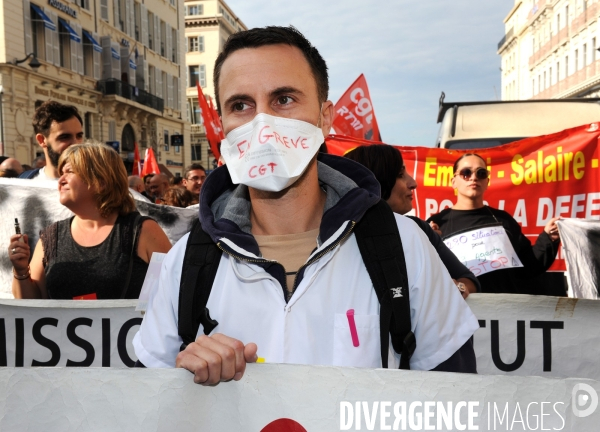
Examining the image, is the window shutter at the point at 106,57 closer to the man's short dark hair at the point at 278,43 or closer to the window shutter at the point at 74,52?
the window shutter at the point at 74,52

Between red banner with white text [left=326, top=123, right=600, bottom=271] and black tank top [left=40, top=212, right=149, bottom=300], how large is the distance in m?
3.52

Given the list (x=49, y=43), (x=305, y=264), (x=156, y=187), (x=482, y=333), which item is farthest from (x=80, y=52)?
(x=305, y=264)

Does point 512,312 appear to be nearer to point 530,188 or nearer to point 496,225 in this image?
point 496,225

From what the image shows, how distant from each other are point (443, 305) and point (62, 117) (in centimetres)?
342

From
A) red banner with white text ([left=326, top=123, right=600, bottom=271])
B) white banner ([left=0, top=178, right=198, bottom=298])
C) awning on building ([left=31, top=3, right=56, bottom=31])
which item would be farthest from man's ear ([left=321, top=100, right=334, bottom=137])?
awning on building ([left=31, top=3, right=56, bottom=31])

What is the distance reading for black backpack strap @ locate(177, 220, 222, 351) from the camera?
1662 mm

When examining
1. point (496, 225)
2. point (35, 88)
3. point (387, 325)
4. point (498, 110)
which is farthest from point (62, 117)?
point (35, 88)

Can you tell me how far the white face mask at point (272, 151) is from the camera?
5.89ft

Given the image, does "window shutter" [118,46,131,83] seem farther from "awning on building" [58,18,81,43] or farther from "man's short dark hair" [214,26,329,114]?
"man's short dark hair" [214,26,329,114]

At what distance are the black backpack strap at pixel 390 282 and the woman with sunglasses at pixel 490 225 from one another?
248 cm

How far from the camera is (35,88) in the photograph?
22.7m

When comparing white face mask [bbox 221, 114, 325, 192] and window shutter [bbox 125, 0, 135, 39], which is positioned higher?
window shutter [bbox 125, 0, 135, 39]

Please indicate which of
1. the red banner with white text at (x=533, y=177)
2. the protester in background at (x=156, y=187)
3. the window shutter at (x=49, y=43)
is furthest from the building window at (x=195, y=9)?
the red banner with white text at (x=533, y=177)

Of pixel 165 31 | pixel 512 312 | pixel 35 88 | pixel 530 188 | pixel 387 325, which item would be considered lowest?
pixel 512 312
